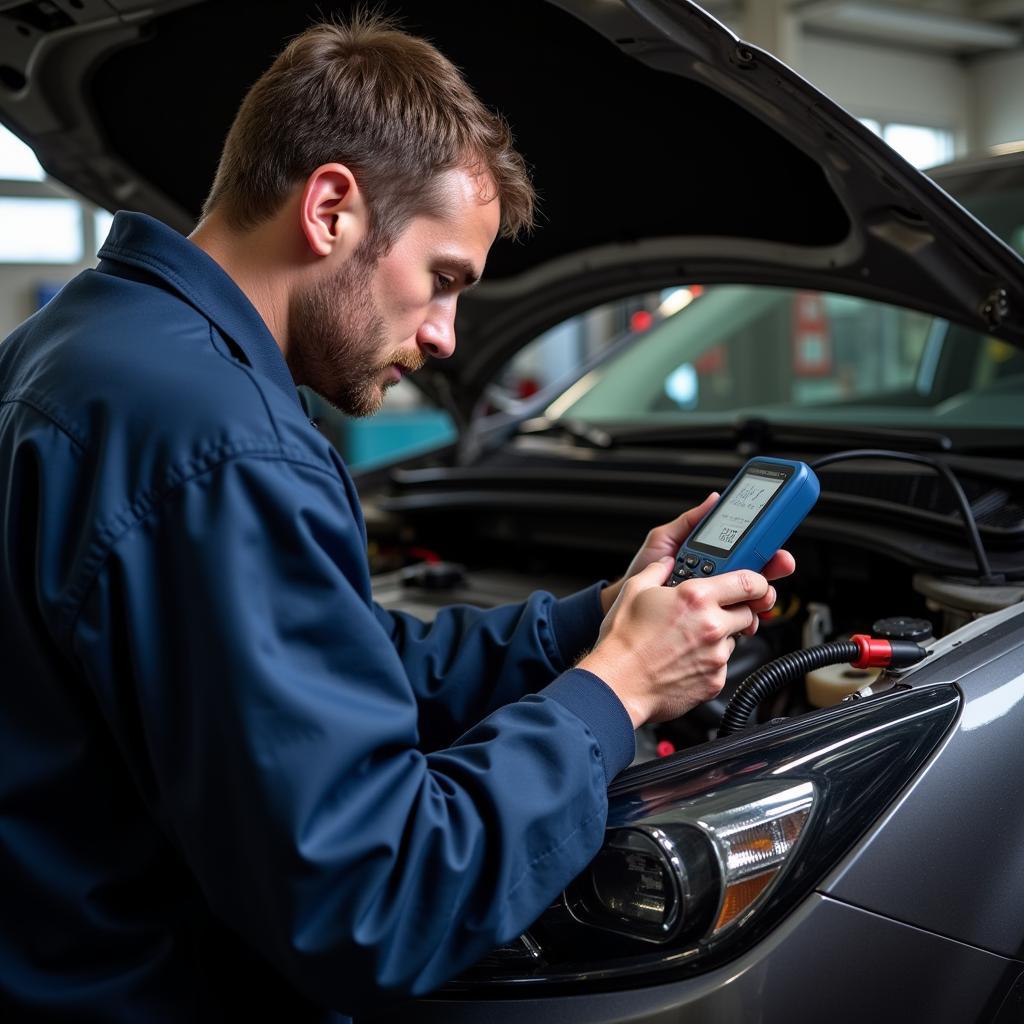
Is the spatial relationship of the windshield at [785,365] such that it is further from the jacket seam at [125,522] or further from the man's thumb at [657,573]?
the jacket seam at [125,522]

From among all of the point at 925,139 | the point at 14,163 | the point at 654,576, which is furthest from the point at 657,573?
the point at 925,139

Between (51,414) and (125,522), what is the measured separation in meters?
0.13

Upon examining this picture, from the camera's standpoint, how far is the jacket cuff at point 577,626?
1.37 metres

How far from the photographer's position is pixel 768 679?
48.8 inches

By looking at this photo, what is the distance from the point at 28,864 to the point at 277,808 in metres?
0.25

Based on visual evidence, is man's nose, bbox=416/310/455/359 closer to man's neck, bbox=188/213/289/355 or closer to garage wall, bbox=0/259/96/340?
man's neck, bbox=188/213/289/355

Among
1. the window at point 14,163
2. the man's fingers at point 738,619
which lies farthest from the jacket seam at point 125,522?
the window at point 14,163

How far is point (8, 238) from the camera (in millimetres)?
8766

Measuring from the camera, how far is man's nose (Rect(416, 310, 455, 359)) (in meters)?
1.16

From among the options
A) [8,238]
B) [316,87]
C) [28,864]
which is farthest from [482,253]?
[8,238]

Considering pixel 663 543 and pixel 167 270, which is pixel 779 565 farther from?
pixel 167 270

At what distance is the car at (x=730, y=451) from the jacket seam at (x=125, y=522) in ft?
1.53

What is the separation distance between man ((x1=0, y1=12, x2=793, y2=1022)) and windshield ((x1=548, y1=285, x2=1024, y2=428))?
1.25 metres

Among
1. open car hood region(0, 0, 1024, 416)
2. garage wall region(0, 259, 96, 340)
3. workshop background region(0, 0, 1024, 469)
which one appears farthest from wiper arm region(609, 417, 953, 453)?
garage wall region(0, 259, 96, 340)
